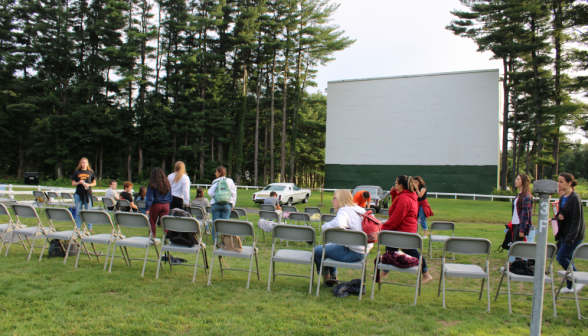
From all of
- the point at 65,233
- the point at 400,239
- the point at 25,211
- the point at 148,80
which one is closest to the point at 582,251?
the point at 400,239

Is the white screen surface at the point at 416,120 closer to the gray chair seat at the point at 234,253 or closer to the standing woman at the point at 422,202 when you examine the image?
the standing woman at the point at 422,202

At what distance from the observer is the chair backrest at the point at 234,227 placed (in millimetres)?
4312

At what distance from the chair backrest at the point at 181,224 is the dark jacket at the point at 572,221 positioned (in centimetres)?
483

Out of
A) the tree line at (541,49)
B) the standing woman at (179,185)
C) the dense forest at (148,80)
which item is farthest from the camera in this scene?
the dense forest at (148,80)

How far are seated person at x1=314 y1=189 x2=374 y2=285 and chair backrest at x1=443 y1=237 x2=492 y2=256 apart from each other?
964 mm

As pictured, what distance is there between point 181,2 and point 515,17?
30116mm

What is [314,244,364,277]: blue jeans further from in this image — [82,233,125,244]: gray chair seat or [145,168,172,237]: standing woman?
[82,233,125,244]: gray chair seat

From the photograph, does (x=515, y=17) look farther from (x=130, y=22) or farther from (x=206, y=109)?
(x=130, y=22)

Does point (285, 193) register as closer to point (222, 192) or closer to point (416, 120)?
point (222, 192)

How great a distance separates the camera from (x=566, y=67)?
76.6ft

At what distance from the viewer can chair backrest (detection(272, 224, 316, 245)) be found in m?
4.25

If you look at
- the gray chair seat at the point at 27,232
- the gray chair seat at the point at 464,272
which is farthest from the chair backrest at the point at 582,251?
the gray chair seat at the point at 27,232

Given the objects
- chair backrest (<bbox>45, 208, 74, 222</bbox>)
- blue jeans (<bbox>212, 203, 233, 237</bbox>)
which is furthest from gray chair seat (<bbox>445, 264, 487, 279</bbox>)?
chair backrest (<bbox>45, 208, 74, 222</bbox>)

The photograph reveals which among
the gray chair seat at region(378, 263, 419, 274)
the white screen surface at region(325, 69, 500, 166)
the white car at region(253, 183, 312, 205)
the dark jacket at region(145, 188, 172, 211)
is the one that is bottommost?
the white car at region(253, 183, 312, 205)
